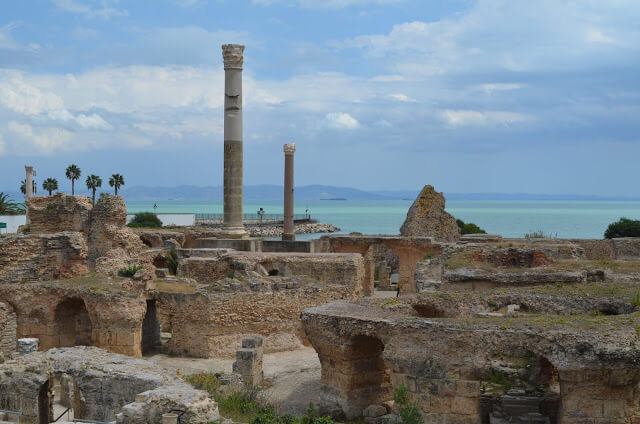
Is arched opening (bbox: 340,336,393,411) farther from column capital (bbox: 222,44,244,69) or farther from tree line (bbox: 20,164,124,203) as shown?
tree line (bbox: 20,164,124,203)

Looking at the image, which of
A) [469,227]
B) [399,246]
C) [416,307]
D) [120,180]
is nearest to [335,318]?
[416,307]

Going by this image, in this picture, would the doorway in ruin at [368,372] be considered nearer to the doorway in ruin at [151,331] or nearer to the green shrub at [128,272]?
the doorway in ruin at [151,331]

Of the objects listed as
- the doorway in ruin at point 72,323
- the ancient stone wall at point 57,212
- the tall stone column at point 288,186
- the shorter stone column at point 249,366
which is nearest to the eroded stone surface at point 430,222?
the tall stone column at point 288,186

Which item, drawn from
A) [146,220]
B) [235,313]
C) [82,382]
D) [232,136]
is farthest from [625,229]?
[82,382]

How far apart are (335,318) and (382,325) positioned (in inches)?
47.2

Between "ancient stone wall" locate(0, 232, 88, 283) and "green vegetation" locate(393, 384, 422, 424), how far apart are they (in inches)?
500

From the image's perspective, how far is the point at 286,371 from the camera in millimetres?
18531

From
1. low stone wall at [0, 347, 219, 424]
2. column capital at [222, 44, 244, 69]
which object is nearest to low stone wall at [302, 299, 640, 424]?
low stone wall at [0, 347, 219, 424]

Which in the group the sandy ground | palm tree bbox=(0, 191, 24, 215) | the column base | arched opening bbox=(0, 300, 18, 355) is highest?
palm tree bbox=(0, 191, 24, 215)

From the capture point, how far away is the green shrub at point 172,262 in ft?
97.0

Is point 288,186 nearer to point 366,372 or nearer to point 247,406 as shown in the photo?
point 366,372

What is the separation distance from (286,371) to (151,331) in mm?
4958

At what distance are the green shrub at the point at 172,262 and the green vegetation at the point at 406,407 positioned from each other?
1759 centimetres

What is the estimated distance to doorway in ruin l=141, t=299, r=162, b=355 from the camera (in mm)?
21031
